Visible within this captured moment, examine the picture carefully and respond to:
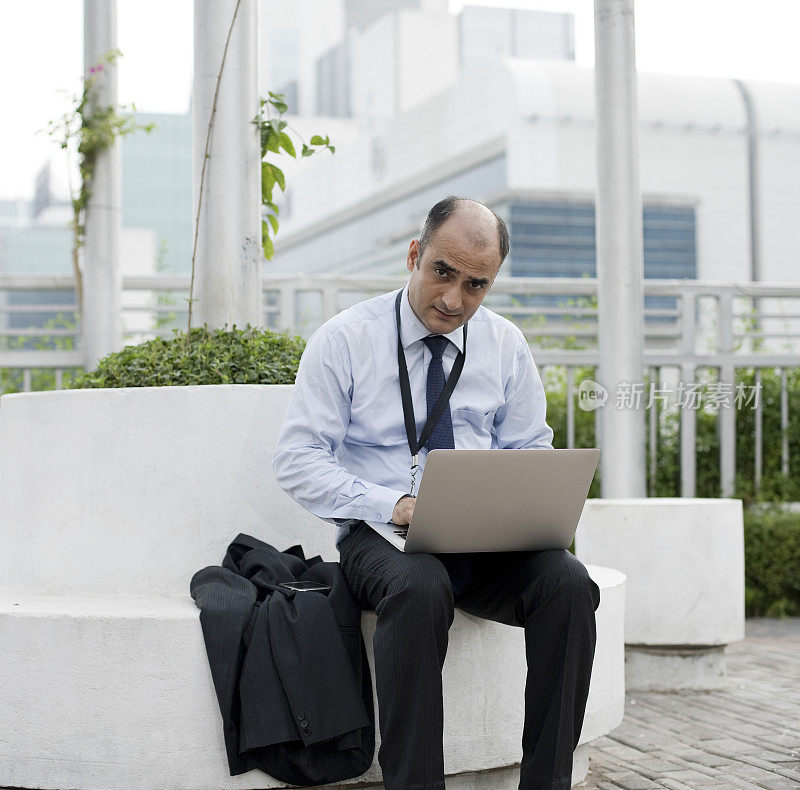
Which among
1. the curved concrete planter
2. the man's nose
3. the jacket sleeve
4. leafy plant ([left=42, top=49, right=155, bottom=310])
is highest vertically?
leafy plant ([left=42, top=49, right=155, bottom=310])

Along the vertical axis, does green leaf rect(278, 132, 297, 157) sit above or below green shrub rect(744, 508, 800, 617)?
above

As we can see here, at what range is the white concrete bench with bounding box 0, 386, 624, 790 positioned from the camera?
8.81 ft

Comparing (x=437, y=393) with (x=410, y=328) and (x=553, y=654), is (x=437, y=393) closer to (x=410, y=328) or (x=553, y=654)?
(x=410, y=328)

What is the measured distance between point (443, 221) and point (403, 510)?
2.42 feet

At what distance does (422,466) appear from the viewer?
2828mm

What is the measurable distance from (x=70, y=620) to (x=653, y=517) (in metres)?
2.90

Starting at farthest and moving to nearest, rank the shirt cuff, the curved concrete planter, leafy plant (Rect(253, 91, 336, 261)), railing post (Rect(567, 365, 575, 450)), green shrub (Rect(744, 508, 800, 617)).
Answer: railing post (Rect(567, 365, 575, 450)), green shrub (Rect(744, 508, 800, 617)), the curved concrete planter, leafy plant (Rect(253, 91, 336, 261)), the shirt cuff

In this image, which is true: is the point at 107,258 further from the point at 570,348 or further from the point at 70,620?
the point at 70,620

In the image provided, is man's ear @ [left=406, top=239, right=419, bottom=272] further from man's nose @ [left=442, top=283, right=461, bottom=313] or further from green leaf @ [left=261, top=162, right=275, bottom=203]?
green leaf @ [left=261, top=162, right=275, bottom=203]

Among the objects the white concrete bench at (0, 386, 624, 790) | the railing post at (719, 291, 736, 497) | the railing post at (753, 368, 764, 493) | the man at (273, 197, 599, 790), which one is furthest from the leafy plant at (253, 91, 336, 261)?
the railing post at (753, 368, 764, 493)

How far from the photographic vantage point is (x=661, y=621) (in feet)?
15.9

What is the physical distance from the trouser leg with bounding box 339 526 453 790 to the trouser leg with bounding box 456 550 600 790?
0.21 meters

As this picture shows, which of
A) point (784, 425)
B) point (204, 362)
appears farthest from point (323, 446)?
point (784, 425)

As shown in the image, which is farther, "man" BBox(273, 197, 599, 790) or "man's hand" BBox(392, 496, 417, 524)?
"man's hand" BBox(392, 496, 417, 524)
